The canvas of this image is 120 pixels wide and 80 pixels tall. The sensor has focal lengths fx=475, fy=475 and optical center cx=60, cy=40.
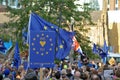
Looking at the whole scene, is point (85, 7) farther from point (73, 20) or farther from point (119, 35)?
point (119, 35)

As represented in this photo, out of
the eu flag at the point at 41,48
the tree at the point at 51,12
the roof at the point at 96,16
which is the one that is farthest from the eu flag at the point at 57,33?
the roof at the point at 96,16

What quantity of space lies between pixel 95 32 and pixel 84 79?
171ft

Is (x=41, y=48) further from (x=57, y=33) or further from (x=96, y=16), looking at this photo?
(x=96, y=16)

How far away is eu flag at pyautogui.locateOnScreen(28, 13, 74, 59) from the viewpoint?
12008 mm

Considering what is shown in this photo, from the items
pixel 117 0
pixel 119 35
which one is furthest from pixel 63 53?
pixel 117 0

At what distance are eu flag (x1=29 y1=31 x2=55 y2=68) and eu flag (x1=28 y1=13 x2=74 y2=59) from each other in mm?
842

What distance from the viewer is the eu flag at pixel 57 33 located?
1201 centimetres

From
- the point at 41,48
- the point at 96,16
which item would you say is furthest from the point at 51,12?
the point at 96,16

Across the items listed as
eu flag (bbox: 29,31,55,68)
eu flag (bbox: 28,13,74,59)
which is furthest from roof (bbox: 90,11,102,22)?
eu flag (bbox: 29,31,55,68)

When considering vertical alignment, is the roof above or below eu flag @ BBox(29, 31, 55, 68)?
below

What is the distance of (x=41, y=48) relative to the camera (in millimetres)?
10875

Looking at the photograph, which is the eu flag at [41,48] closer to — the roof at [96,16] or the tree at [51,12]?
the tree at [51,12]

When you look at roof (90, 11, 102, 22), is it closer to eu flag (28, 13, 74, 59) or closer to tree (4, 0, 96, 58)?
tree (4, 0, 96, 58)

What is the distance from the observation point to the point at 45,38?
10883 millimetres
